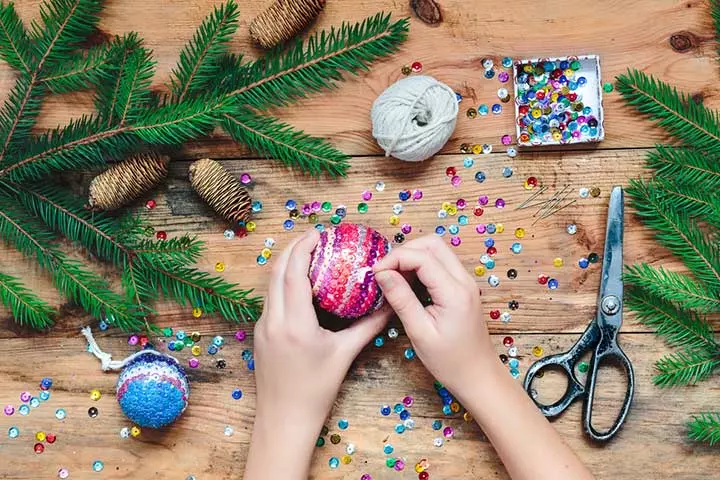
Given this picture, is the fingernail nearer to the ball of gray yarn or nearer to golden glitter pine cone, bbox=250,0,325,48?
the ball of gray yarn

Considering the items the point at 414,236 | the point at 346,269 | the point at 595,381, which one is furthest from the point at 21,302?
the point at 595,381

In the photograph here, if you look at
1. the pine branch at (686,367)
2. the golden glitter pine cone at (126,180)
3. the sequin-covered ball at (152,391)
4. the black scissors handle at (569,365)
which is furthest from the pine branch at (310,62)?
the pine branch at (686,367)

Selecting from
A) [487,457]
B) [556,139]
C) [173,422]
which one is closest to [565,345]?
[487,457]

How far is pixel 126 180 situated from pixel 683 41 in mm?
816

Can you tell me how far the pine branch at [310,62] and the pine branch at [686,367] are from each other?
1.97 feet

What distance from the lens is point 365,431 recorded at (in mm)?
1166

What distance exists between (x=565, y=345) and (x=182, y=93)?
650 millimetres

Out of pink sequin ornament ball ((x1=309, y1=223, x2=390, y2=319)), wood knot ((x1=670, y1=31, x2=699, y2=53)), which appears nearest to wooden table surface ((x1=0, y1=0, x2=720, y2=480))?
wood knot ((x1=670, y1=31, x2=699, y2=53))

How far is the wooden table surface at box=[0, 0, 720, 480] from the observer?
1.16m

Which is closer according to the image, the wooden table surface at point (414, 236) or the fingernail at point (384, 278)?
the fingernail at point (384, 278)

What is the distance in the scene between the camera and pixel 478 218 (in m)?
1.17

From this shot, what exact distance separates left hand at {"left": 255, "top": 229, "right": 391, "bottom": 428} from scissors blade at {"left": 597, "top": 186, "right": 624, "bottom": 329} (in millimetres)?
300

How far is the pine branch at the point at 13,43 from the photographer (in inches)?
42.4

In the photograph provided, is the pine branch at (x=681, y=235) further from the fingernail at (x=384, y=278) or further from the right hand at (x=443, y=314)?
the fingernail at (x=384, y=278)
